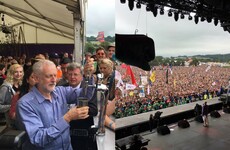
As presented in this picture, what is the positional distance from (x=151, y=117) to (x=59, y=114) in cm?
494

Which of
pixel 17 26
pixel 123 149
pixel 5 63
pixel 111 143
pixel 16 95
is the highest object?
pixel 17 26

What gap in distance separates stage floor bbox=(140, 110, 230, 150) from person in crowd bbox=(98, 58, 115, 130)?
13.3 feet

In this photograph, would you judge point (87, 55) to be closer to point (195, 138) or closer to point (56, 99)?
point (56, 99)

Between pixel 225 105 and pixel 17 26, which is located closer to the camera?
pixel 17 26

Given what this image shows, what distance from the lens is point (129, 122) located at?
5035mm

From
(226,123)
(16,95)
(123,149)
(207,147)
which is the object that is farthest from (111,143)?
(226,123)

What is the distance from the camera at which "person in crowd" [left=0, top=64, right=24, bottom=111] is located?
77cm

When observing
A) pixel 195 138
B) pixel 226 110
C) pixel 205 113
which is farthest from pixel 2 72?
pixel 226 110

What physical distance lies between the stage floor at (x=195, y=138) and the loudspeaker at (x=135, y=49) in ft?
12.9

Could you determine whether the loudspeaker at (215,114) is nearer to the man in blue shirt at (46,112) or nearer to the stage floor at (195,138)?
the stage floor at (195,138)

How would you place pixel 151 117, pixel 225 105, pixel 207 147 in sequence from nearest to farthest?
pixel 207 147 < pixel 151 117 < pixel 225 105

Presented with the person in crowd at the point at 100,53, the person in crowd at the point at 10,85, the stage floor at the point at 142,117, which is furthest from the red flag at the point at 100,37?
the stage floor at the point at 142,117

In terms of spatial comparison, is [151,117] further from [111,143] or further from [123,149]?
[111,143]

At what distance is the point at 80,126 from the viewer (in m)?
0.76
